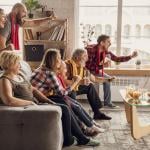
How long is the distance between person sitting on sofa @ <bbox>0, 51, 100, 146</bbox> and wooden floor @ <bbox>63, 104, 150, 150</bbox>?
0.63 ft

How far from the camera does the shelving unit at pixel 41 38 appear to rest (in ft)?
18.5

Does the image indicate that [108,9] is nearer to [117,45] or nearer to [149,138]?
[117,45]

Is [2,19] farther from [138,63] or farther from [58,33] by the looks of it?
[138,63]

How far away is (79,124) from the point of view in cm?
394

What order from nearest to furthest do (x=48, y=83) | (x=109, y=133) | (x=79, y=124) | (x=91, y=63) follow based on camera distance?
(x=48, y=83), (x=79, y=124), (x=109, y=133), (x=91, y=63)

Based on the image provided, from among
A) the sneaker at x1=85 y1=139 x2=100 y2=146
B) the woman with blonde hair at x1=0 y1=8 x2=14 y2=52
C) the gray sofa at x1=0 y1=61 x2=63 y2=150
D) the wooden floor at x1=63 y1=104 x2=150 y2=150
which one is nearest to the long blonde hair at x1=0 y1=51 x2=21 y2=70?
the gray sofa at x1=0 y1=61 x2=63 y2=150

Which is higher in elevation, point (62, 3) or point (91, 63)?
point (62, 3)

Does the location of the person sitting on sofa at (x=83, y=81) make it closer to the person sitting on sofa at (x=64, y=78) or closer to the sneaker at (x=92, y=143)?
the person sitting on sofa at (x=64, y=78)

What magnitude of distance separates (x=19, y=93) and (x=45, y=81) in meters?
0.43

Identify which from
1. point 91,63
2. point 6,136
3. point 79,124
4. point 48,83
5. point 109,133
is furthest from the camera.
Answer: point 91,63

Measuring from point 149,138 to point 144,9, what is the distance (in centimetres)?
269

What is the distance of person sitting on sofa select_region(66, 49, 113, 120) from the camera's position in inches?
175

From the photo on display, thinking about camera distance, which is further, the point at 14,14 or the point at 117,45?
the point at 117,45

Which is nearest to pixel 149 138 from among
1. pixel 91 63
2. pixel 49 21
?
pixel 91 63
